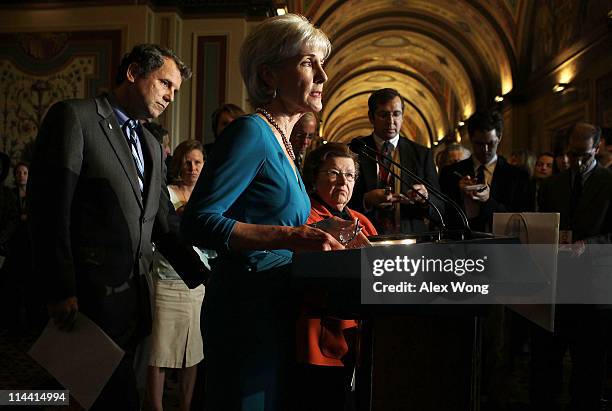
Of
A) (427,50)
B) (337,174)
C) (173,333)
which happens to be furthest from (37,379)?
(427,50)

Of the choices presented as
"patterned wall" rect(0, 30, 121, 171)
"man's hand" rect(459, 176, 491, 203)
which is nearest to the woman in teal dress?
"man's hand" rect(459, 176, 491, 203)

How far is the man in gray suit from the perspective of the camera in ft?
6.16

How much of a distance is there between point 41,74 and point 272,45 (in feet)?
22.5

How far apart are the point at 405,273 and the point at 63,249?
1.14 meters

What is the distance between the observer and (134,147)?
7.28 feet

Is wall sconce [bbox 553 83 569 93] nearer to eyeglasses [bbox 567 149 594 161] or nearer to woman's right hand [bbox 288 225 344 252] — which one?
eyeglasses [bbox 567 149 594 161]

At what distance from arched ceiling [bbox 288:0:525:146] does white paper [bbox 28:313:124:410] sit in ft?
38.1

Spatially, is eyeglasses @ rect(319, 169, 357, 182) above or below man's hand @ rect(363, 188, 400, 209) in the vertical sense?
above

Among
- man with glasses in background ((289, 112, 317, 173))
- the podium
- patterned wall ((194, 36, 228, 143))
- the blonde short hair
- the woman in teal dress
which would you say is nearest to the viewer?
the podium

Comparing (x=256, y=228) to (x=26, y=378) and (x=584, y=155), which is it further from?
(x=26, y=378)

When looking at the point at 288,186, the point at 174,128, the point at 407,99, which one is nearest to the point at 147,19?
the point at 174,128

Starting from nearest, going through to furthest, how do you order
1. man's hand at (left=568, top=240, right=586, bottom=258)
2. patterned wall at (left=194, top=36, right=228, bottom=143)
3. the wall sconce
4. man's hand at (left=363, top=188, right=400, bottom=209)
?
man's hand at (left=363, top=188, right=400, bottom=209)
man's hand at (left=568, top=240, right=586, bottom=258)
patterned wall at (left=194, top=36, right=228, bottom=143)
the wall sconce

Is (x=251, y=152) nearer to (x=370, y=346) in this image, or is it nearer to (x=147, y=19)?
(x=370, y=346)

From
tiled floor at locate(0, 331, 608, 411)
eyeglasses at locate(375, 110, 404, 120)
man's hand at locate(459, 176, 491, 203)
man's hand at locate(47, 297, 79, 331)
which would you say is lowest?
tiled floor at locate(0, 331, 608, 411)
